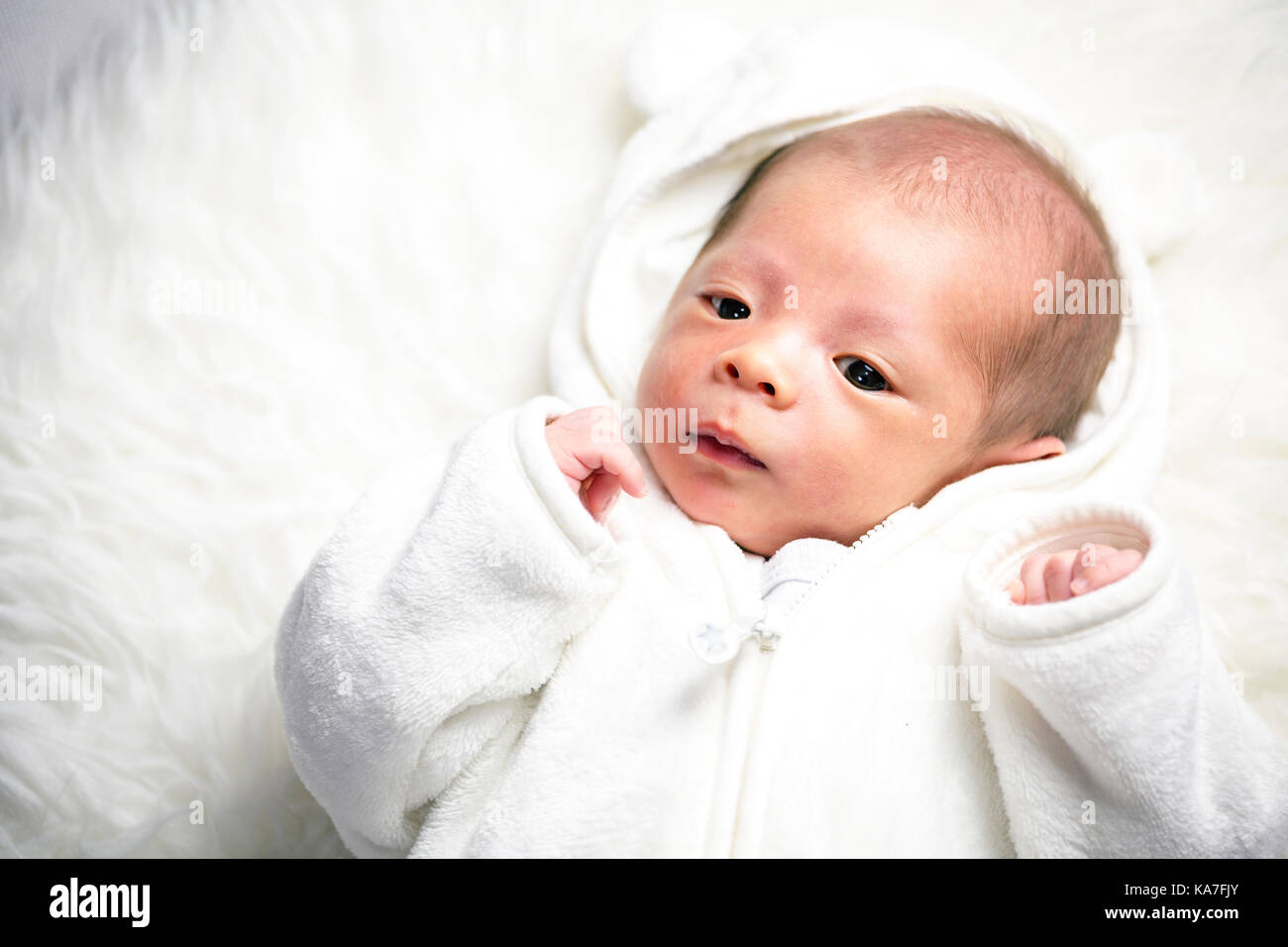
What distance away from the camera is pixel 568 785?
1.24 m

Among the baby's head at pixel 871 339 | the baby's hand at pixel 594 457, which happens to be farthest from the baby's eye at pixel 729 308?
the baby's hand at pixel 594 457

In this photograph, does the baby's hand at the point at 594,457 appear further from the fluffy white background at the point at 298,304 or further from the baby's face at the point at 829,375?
the fluffy white background at the point at 298,304

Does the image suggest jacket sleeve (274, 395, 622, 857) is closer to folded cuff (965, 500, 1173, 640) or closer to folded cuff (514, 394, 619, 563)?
folded cuff (514, 394, 619, 563)

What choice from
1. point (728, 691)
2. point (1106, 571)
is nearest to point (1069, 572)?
point (1106, 571)

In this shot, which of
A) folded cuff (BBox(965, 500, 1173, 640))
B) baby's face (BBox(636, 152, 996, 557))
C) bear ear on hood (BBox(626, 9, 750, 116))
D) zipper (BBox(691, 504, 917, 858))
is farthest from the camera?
bear ear on hood (BBox(626, 9, 750, 116))

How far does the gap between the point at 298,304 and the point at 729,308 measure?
75 cm

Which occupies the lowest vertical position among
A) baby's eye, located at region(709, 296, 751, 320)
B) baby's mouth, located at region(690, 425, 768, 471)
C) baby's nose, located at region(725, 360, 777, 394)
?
baby's mouth, located at region(690, 425, 768, 471)

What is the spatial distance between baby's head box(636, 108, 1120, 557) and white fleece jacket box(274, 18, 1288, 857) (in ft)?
0.31

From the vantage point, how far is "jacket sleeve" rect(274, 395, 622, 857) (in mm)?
1213

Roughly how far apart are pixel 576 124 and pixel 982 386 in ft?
2.97

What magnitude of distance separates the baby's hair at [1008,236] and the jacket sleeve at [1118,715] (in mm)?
263

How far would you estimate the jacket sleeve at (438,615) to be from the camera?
3.98ft

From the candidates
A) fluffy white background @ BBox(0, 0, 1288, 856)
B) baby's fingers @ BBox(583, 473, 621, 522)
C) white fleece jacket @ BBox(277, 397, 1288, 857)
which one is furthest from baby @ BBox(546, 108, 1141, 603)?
fluffy white background @ BBox(0, 0, 1288, 856)
